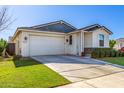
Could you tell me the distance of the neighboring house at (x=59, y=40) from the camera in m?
14.6

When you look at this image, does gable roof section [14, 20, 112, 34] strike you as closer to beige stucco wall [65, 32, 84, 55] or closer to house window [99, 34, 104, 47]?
house window [99, 34, 104, 47]

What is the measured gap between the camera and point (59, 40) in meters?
16.7

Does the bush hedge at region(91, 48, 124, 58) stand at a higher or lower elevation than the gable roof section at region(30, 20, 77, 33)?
lower

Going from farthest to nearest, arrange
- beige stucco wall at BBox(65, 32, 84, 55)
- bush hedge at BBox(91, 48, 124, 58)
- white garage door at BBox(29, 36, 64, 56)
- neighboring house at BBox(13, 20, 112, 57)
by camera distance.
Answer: beige stucco wall at BBox(65, 32, 84, 55), white garage door at BBox(29, 36, 64, 56), neighboring house at BBox(13, 20, 112, 57), bush hedge at BBox(91, 48, 124, 58)

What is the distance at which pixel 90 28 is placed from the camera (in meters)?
15.9

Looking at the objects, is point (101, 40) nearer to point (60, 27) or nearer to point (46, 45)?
point (60, 27)

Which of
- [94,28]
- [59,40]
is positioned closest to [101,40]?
[94,28]

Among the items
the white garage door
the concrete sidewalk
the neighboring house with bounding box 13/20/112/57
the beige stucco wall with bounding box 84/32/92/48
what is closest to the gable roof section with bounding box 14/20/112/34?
the neighboring house with bounding box 13/20/112/57

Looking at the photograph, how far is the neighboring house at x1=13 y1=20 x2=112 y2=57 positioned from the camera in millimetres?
14586

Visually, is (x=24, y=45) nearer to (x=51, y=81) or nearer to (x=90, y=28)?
(x=90, y=28)

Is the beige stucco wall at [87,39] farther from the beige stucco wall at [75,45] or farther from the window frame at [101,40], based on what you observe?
the window frame at [101,40]

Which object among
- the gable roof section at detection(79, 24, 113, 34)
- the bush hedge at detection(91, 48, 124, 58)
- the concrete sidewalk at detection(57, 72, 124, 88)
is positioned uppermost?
the gable roof section at detection(79, 24, 113, 34)

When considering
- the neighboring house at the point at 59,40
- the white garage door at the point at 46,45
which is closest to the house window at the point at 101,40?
the neighboring house at the point at 59,40
